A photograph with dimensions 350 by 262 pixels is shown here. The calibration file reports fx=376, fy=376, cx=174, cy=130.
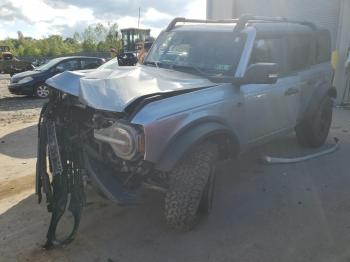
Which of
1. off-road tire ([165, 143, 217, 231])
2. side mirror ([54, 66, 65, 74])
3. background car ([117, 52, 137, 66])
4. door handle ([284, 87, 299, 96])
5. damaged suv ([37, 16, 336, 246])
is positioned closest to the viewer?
damaged suv ([37, 16, 336, 246])

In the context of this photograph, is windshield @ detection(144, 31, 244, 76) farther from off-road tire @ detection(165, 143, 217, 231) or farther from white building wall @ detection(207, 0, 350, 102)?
white building wall @ detection(207, 0, 350, 102)

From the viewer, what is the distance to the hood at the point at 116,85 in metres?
3.19

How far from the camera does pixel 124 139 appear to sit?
10.0 feet

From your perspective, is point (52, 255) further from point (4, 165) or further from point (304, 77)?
point (304, 77)

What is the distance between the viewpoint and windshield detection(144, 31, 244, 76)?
4.18m

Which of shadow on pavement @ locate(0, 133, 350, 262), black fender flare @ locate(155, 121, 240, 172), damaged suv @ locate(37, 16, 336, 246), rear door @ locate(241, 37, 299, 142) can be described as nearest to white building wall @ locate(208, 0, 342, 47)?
rear door @ locate(241, 37, 299, 142)

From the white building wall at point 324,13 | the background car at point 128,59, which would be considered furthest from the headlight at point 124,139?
the white building wall at point 324,13

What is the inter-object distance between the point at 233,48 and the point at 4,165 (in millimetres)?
3675

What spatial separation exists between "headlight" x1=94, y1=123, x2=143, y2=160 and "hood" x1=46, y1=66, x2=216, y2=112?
0.54 feet

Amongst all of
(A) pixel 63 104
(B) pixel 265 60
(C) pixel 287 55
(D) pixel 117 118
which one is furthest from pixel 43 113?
(C) pixel 287 55

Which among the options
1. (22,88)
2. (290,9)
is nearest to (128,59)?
(290,9)

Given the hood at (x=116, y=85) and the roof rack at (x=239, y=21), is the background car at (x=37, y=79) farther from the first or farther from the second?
the hood at (x=116, y=85)

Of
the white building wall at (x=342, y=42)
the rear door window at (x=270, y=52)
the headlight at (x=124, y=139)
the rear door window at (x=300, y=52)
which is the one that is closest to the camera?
the headlight at (x=124, y=139)

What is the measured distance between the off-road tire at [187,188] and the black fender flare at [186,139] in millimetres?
144
